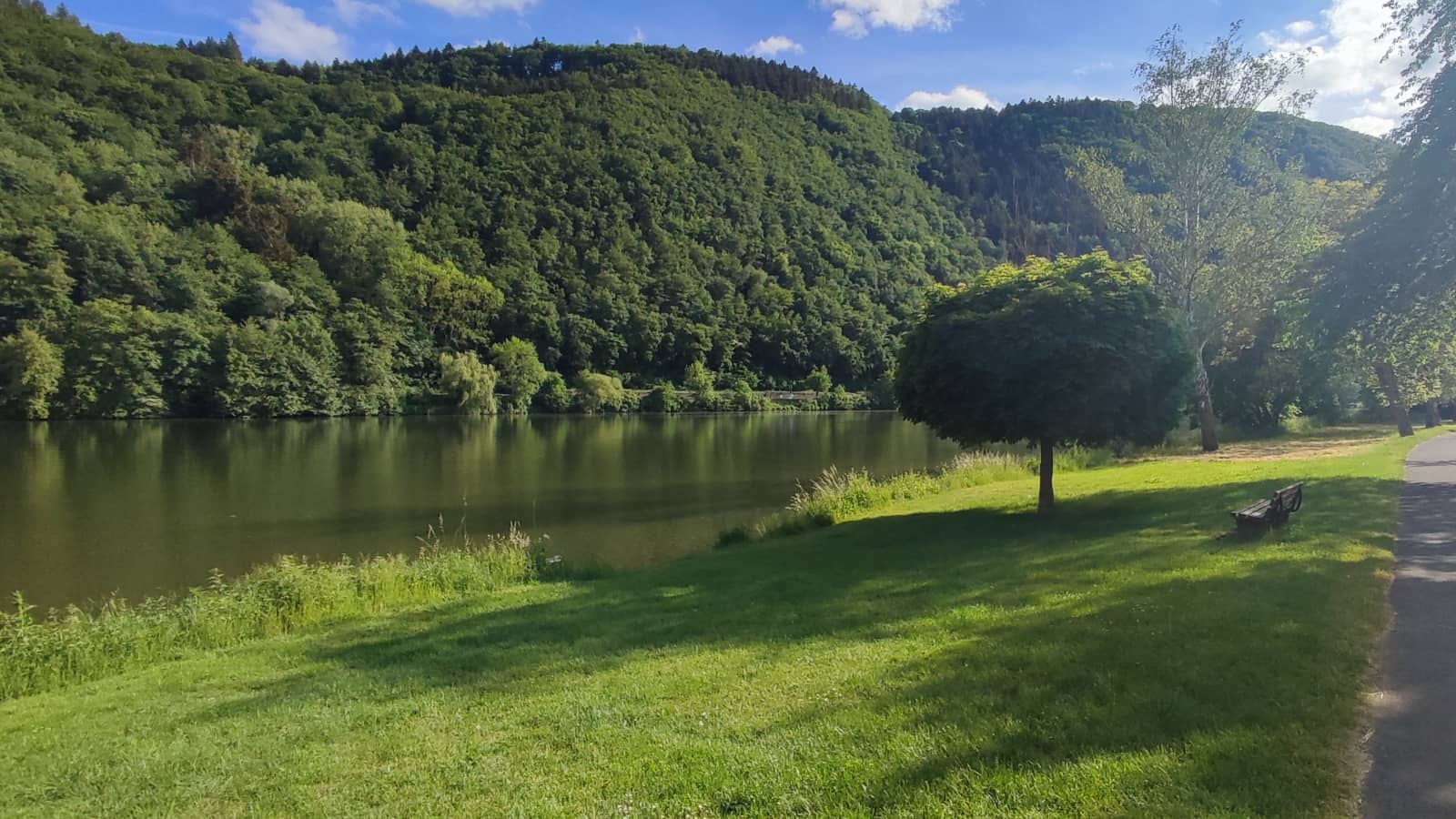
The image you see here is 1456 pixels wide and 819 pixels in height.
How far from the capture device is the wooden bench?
10758mm

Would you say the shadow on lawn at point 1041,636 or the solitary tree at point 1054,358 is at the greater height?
the solitary tree at point 1054,358

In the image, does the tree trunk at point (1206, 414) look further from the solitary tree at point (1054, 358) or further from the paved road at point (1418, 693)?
the paved road at point (1418, 693)

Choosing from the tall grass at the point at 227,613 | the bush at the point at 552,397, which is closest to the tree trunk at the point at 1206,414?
the tall grass at the point at 227,613

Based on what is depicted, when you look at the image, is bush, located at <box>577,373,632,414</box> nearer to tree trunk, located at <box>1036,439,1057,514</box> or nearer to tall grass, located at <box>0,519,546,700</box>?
tall grass, located at <box>0,519,546,700</box>

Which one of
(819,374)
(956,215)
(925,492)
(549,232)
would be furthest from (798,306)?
(925,492)

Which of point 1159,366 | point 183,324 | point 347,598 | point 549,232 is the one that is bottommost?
point 347,598

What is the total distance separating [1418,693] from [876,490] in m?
18.2

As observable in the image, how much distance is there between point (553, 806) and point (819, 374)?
421ft

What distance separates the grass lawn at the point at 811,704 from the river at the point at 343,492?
9.60 m

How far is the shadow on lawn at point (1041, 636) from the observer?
4746mm

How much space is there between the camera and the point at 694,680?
268 inches

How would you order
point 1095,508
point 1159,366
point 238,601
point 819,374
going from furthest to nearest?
point 819,374 → point 1095,508 → point 1159,366 → point 238,601

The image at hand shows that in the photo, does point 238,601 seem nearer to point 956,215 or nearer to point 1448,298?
point 1448,298

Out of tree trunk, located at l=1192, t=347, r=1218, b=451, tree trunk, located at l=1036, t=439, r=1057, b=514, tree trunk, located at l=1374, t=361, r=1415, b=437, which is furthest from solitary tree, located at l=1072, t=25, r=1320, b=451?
tree trunk, located at l=1036, t=439, r=1057, b=514
